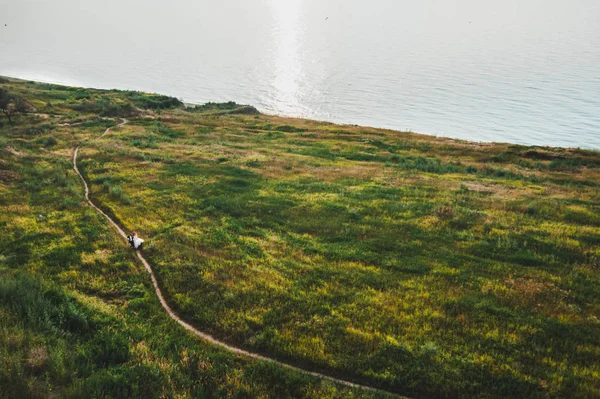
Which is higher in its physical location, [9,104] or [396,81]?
[396,81]

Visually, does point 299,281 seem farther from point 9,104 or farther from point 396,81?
point 396,81

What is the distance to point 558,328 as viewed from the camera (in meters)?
13.3

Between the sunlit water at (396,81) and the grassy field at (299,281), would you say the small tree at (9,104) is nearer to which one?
the grassy field at (299,281)

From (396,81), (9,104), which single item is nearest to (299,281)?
(9,104)

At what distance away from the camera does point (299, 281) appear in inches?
658

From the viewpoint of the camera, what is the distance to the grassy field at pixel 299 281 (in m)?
11.2

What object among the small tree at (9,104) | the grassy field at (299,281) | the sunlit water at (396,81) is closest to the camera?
the grassy field at (299,281)

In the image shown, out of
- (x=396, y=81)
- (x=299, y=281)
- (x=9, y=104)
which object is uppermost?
(x=396, y=81)

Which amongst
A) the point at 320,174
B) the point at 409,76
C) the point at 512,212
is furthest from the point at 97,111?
the point at 409,76

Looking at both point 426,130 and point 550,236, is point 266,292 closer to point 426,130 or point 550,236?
point 550,236

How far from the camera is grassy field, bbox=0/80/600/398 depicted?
36.6 ft

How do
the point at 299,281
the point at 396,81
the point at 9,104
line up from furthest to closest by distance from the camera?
the point at 396,81 < the point at 9,104 < the point at 299,281

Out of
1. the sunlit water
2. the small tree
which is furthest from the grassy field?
the sunlit water

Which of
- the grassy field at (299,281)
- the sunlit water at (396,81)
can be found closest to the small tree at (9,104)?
the grassy field at (299,281)
